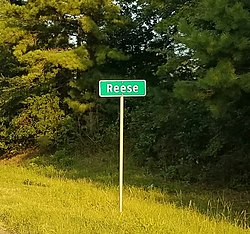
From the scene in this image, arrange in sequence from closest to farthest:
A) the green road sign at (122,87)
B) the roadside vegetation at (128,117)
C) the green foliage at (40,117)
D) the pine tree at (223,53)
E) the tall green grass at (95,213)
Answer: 1. the tall green grass at (95,213)
2. the green road sign at (122,87)
3. the pine tree at (223,53)
4. the roadside vegetation at (128,117)
5. the green foliage at (40,117)

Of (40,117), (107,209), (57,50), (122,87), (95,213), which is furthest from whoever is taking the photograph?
(40,117)

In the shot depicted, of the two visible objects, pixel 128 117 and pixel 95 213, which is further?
pixel 128 117

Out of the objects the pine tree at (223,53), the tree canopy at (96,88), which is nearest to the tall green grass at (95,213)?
the pine tree at (223,53)

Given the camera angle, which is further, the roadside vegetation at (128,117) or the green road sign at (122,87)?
the roadside vegetation at (128,117)

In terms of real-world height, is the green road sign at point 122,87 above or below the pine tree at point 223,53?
below

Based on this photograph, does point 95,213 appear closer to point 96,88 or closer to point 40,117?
point 96,88

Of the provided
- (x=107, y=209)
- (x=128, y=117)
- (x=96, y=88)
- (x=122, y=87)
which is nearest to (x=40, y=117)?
(x=96, y=88)

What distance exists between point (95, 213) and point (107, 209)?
0.73 metres

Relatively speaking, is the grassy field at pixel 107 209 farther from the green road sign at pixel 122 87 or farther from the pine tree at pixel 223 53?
the pine tree at pixel 223 53

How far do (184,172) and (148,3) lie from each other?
304 inches

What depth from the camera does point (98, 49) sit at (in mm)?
26688

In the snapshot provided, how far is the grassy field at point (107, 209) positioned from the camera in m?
10.0

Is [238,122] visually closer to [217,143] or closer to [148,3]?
[217,143]

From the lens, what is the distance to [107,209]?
40.2 feet
